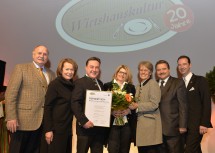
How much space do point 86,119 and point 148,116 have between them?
83 cm

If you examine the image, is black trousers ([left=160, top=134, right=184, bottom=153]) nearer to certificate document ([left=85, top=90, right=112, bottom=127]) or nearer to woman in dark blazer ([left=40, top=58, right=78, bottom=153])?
certificate document ([left=85, top=90, right=112, bottom=127])

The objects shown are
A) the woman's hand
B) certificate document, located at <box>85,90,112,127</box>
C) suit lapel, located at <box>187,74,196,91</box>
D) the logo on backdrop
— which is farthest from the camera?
the logo on backdrop

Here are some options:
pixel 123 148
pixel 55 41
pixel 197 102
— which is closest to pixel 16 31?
pixel 55 41

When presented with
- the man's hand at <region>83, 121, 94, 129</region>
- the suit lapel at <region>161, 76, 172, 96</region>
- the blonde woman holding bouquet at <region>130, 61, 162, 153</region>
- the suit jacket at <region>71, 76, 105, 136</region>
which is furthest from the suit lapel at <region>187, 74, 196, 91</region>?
the man's hand at <region>83, 121, 94, 129</region>

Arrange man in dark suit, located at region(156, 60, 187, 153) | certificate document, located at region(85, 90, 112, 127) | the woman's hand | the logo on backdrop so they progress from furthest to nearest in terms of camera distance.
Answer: the logo on backdrop < man in dark suit, located at region(156, 60, 187, 153) < the woman's hand < certificate document, located at region(85, 90, 112, 127)

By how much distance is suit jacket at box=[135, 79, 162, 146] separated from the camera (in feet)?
10.7

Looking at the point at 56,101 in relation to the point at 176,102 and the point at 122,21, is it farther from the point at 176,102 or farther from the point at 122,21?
the point at 122,21

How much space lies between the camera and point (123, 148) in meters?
3.20

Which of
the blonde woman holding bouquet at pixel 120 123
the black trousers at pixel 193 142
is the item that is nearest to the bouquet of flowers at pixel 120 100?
the blonde woman holding bouquet at pixel 120 123

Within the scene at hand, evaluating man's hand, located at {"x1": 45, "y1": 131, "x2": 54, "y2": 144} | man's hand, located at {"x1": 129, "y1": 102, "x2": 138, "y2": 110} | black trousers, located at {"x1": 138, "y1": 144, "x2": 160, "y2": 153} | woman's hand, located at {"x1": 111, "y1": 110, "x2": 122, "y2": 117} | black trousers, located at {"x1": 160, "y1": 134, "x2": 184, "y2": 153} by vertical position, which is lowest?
black trousers, located at {"x1": 138, "y1": 144, "x2": 160, "y2": 153}

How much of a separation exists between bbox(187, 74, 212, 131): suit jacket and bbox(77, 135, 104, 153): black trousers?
1.20m

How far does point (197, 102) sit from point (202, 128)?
13.3 inches

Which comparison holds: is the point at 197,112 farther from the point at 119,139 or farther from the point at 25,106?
the point at 25,106

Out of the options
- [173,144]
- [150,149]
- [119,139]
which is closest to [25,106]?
[119,139]
